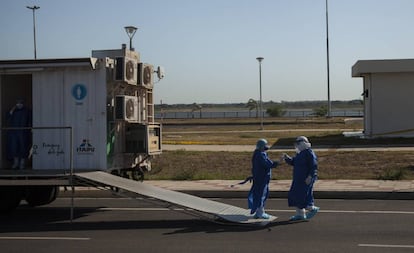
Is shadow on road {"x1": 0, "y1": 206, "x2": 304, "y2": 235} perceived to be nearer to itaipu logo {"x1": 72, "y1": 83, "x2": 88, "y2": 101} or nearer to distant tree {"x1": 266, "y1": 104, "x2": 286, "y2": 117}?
itaipu logo {"x1": 72, "y1": 83, "x2": 88, "y2": 101}

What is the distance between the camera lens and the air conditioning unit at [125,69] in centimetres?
1261

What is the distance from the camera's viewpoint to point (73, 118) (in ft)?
41.9

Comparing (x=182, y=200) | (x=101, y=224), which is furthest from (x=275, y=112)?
(x=101, y=224)

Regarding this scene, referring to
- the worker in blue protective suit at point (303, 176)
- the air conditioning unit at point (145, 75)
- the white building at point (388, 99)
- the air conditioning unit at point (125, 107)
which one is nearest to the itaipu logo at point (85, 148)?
the air conditioning unit at point (125, 107)

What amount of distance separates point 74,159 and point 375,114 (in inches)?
901

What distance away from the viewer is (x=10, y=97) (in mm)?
14094

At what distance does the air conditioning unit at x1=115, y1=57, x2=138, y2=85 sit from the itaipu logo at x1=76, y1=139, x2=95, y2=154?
140cm

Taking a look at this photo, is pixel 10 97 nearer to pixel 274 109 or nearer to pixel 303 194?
pixel 303 194

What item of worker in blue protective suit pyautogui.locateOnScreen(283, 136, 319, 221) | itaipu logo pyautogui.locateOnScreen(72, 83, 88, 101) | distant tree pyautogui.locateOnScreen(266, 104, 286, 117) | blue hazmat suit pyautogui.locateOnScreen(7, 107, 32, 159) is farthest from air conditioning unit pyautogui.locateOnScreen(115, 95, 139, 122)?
distant tree pyautogui.locateOnScreen(266, 104, 286, 117)

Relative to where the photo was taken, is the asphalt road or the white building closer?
the asphalt road

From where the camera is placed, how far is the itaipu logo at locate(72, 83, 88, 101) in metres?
12.6

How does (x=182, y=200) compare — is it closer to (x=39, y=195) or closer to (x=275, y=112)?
(x=39, y=195)

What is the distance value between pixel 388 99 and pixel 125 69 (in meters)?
22.7

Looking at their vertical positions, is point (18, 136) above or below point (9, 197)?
above
